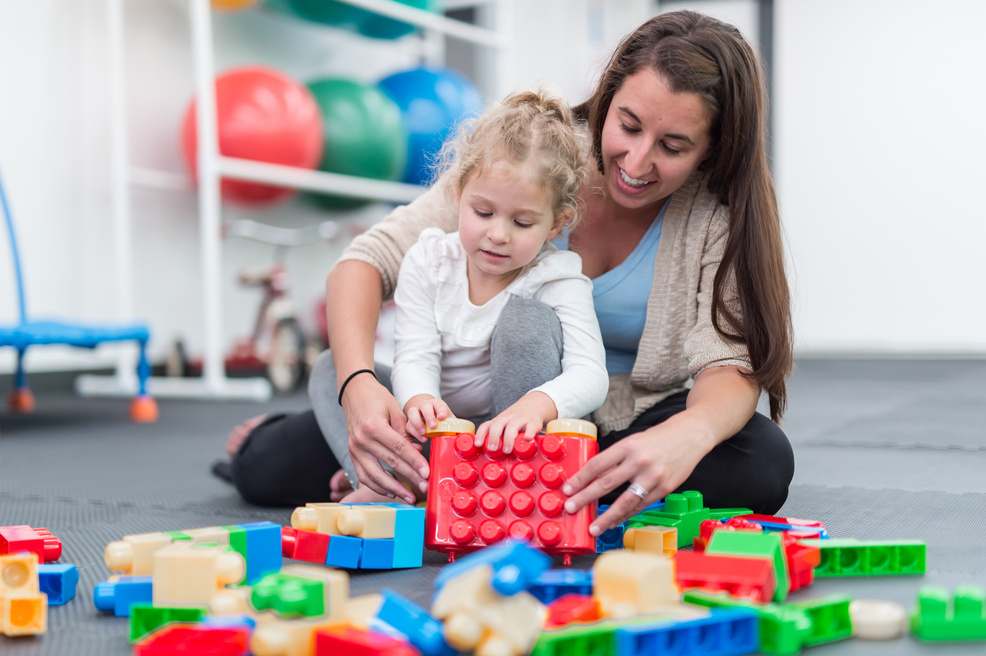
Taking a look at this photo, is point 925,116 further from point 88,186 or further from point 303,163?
point 88,186

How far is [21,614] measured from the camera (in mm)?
697

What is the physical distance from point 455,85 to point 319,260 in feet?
3.06

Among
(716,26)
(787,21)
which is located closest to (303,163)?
(716,26)

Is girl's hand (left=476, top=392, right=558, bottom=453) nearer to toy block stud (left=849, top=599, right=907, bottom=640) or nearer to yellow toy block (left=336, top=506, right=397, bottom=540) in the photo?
yellow toy block (left=336, top=506, right=397, bottom=540)

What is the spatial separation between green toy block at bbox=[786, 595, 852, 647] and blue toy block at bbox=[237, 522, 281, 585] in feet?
1.46

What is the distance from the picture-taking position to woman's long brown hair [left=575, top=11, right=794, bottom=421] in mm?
1046

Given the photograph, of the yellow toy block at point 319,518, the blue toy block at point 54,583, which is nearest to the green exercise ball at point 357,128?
the yellow toy block at point 319,518

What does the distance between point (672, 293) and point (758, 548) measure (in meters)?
0.48

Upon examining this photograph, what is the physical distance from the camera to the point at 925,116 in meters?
4.79

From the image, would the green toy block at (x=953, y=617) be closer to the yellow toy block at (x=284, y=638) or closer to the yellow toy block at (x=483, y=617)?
the yellow toy block at (x=483, y=617)

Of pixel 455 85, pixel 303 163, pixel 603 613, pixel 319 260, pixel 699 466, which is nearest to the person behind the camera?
pixel 603 613

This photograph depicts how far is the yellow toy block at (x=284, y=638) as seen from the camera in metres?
0.57

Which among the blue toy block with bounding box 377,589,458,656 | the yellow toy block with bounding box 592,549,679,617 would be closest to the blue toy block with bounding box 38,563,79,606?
the blue toy block with bounding box 377,589,458,656

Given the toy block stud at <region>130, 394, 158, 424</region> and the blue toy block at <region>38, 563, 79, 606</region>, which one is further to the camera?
the toy block stud at <region>130, 394, 158, 424</region>
